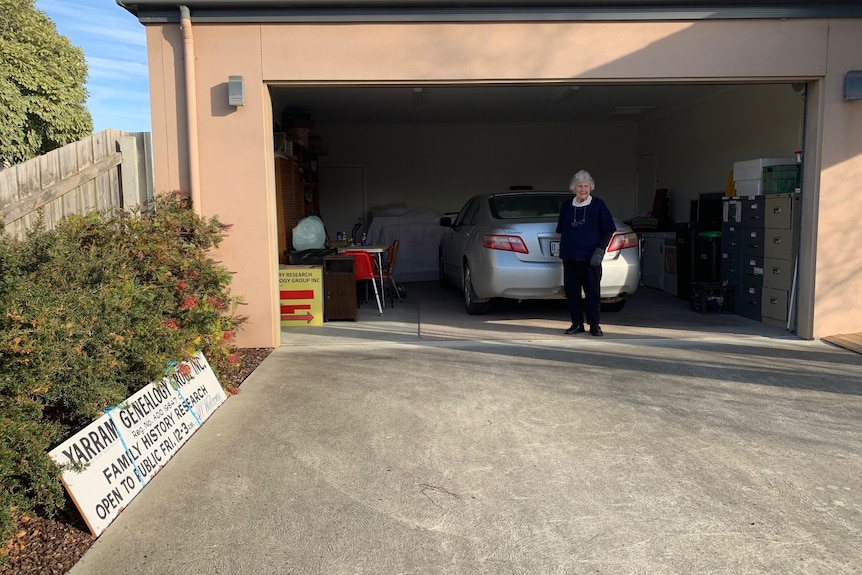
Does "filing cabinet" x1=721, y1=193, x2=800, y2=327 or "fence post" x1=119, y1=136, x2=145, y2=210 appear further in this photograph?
"filing cabinet" x1=721, y1=193, x2=800, y2=327

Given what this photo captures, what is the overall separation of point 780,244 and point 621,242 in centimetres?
174

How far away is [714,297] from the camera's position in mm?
8758

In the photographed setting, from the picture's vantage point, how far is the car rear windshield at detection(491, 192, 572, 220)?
841cm

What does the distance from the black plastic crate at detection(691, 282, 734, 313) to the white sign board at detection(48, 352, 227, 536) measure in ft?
20.8

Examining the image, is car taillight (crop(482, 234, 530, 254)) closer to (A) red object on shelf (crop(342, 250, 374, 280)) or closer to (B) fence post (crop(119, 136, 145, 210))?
(A) red object on shelf (crop(342, 250, 374, 280))

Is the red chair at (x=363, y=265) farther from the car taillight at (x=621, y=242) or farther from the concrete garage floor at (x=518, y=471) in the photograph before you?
the car taillight at (x=621, y=242)

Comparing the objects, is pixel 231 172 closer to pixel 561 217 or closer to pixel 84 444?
pixel 561 217

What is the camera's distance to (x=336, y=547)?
2986mm

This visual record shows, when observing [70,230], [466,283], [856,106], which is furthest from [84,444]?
[856,106]

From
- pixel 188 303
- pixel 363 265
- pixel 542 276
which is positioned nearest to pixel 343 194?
pixel 363 265

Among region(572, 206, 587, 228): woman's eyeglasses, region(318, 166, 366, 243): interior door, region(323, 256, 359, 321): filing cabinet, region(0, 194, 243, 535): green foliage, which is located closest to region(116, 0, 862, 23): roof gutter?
region(572, 206, 587, 228): woman's eyeglasses

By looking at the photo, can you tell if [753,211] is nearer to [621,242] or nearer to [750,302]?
[750,302]

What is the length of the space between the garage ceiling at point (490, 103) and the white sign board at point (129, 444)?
6.12 metres

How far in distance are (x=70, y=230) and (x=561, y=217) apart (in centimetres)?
470
